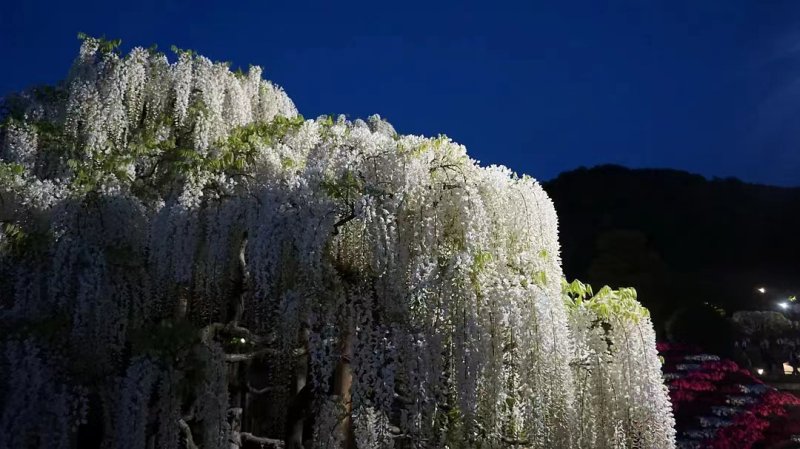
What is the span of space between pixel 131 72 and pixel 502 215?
4.38 m

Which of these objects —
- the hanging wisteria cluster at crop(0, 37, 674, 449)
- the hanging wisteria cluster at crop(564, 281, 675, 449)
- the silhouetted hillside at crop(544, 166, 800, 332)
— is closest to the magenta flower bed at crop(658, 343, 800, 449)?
the hanging wisteria cluster at crop(564, 281, 675, 449)

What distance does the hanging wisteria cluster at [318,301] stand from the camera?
14.3ft

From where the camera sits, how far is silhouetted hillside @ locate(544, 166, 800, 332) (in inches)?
502

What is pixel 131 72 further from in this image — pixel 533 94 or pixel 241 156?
pixel 533 94

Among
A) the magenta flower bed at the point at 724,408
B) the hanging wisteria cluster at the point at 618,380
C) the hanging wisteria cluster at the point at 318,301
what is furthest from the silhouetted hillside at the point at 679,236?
the hanging wisteria cluster at the point at 318,301

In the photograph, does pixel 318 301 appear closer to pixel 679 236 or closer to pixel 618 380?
pixel 618 380

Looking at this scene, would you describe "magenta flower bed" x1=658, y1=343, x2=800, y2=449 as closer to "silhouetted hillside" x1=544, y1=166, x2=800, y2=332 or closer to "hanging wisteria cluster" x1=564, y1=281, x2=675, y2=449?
"hanging wisteria cluster" x1=564, y1=281, x2=675, y2=449

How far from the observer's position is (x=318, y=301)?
4.49 metres

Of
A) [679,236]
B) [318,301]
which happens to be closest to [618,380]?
[318,301]

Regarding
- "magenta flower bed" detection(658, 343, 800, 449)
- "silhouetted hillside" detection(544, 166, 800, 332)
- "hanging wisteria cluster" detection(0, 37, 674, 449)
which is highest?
"silhouetted hillside" detection(544, 166, 800, 332)

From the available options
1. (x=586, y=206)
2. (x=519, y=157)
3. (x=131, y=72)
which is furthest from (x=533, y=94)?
(x=131, y=72)

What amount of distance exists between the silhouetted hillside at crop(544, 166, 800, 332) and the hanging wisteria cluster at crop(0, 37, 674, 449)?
27.5 feet

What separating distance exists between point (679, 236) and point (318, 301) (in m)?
12.2

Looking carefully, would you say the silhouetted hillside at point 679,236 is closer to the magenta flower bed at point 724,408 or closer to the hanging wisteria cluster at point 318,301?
the magenta flower bed at point 724,408
